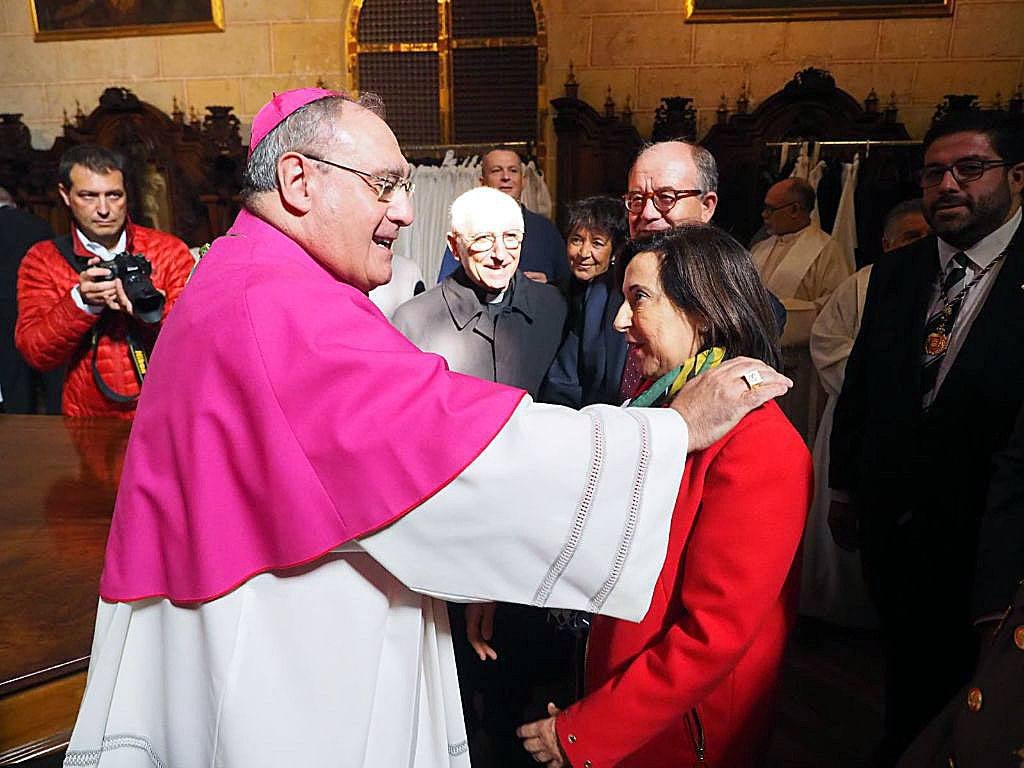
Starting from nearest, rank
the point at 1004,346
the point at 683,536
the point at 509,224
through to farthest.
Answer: the point at 683,536 < the point at 1004,346 < the point at 509,224

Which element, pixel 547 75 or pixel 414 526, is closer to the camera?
pixel 414 526

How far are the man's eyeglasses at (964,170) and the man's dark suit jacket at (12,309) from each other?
→ 4.28m

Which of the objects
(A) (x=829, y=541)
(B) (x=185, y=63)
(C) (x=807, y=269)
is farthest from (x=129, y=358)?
(B) (x=185, y=63)

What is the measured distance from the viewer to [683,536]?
137 centimetres

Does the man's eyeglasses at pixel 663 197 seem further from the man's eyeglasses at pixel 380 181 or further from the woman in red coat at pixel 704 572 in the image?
the man's eyeglasses at pixel 380 181

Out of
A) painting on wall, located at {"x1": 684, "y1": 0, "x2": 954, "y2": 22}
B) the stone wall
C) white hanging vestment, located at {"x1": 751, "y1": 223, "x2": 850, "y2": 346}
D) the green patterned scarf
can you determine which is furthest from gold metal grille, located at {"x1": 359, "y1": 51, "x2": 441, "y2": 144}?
the green patterned scarf

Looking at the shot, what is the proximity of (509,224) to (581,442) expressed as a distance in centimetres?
152

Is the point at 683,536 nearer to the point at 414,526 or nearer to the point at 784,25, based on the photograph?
the point at 414,526

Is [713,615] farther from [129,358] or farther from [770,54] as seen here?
[770,54]

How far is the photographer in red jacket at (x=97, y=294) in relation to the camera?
250cm

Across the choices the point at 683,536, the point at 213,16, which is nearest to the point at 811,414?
the point at 683,536

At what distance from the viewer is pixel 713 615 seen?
1282 mm

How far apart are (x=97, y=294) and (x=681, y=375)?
201cm

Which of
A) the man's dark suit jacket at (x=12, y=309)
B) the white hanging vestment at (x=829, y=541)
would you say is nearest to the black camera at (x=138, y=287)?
the man's dark suit jacket at (x=12, y=309)
